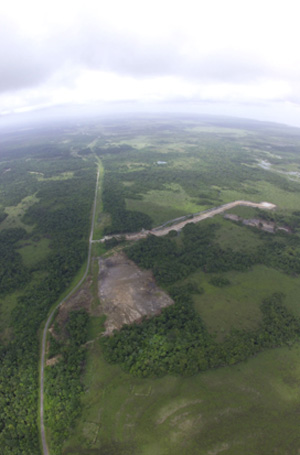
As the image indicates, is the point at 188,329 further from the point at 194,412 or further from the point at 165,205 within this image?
the point at 165,205

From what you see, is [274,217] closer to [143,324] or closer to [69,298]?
[143,324]

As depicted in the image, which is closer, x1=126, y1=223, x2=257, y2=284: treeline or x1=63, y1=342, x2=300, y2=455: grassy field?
x1=63, y1=342, x2=300, y2=455: grassy field

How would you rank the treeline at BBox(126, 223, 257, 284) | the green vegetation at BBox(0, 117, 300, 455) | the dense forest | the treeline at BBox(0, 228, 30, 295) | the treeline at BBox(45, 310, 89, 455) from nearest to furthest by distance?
1. the green vegetation at BBox(0, 117, 300, 455)
2. the treeline at BBox(45, 310, 89, 455)
3. the dense forest
4. the treeline at BBox(0, 228, 30, 295)
5. the treeline at BBox(126, 223, 257, 284)

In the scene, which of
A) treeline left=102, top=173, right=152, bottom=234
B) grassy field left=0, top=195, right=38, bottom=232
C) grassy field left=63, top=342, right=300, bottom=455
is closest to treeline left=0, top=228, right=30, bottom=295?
grassy field left=0, top=195, right=38, bottom=232

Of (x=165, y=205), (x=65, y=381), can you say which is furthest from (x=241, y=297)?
(x=165, y=205)

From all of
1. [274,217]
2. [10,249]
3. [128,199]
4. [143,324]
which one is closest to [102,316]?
[143,324]

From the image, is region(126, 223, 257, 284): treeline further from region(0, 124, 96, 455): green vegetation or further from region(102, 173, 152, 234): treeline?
region(0, 124, 96, 455): green vegetation

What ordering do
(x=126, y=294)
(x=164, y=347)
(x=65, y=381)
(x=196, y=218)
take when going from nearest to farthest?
(x=65, y=381) < (x=164, y=347) < (x=126, y=294) < (x=196, y=218)
